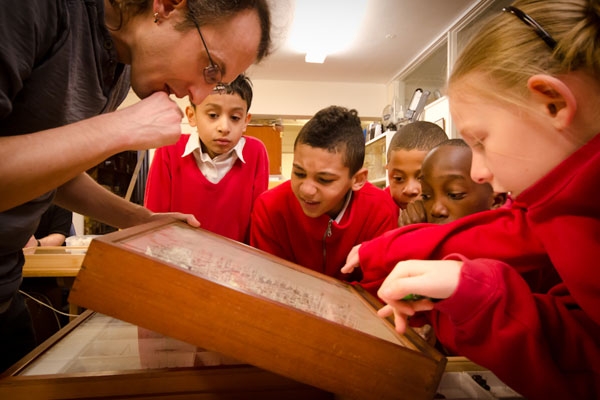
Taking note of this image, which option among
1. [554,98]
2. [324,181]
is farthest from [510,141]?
[324,181]

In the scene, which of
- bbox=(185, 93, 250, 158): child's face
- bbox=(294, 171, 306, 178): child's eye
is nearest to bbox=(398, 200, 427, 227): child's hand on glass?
bbox=(294, 171, 306, 178): child's eye

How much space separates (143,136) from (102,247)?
11.3 inches

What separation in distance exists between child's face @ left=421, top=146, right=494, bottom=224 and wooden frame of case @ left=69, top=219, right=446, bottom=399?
0.77m

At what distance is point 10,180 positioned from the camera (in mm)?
524

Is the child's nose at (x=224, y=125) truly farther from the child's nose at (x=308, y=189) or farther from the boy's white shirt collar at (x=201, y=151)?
the child's nose at (x=308, y=189)

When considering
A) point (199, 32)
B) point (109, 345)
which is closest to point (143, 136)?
point (199, 32)

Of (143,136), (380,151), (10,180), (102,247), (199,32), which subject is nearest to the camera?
(102,247)

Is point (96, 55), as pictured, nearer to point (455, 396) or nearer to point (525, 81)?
point (525, 81)

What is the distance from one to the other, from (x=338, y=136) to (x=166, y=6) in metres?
0.85

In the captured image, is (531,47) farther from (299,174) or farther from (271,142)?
(271,142)

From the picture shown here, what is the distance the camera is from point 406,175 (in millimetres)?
1765

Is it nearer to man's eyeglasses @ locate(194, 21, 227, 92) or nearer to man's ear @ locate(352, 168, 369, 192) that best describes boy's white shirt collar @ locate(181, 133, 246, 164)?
man's ear @ locate(352, 168, 369, 192)

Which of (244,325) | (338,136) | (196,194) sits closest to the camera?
(244,325)

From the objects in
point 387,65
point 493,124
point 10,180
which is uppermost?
point 387,65
